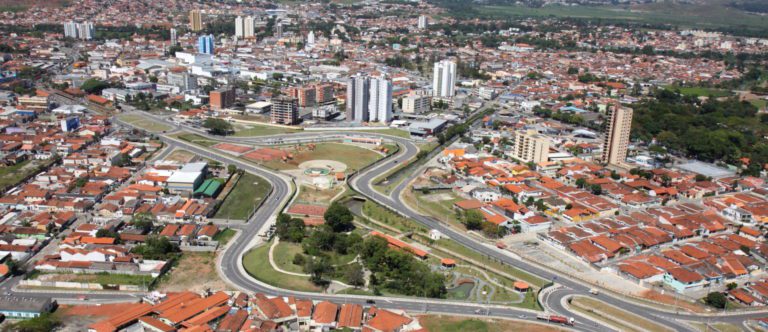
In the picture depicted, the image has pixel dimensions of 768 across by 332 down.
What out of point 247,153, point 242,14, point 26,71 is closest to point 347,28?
point 242,14

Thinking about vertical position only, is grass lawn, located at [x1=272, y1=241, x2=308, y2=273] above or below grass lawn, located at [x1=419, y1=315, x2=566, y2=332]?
above

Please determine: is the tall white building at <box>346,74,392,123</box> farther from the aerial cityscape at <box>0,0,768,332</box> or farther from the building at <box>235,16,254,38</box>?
the building at <box>235,16,254,38</box>

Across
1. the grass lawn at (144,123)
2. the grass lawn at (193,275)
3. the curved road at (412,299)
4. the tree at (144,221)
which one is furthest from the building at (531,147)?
the grass lawn at (144,123)

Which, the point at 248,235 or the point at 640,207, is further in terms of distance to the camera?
the point at 640,207

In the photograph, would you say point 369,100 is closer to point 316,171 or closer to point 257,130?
point 257,130

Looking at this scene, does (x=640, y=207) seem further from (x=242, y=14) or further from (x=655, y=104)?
(x=242, y=14)

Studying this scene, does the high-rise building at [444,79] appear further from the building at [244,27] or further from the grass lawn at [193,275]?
the building at [244,27]

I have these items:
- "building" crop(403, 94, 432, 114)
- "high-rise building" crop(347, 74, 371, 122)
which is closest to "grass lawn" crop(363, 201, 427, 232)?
"high-rise building" crop(347, 74, 371, 122)
